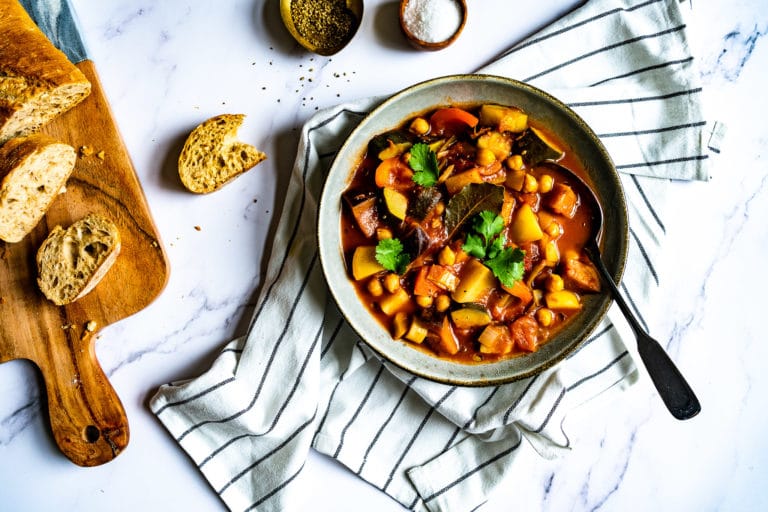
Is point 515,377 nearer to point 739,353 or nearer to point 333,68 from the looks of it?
point 739,353

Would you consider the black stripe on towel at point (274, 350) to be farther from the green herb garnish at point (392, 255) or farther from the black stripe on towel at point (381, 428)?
the black stripe on towel at point (381, 428)

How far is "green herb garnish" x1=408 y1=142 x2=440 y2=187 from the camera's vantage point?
11.4ft

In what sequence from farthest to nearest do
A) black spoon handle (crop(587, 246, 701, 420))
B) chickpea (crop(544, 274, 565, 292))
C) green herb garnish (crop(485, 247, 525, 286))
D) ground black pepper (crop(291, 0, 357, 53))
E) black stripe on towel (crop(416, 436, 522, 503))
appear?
1. black stripe on towel (crop(416, 436, 522, 503))
2. ground black pepper (crop(291, 0, 357, 53))
3. chickpea (crop(544, 274, 565, 292))
4. green herb garnish (crop(485, 247, 525, 286))
5. black spoon handle (crop(587, 246, 701, 420))

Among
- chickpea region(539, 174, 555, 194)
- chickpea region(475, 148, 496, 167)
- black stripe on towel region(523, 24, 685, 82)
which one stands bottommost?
chickpea region(539, 174, 555, 194)

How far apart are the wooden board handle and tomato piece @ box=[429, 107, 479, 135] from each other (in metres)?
2.48

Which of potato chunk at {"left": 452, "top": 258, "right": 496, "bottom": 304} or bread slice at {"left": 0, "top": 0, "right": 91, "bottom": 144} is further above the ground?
bread slice at {"left": 0, "top": 0, "right": 91, "bottom": 144}

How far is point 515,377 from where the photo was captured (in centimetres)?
354

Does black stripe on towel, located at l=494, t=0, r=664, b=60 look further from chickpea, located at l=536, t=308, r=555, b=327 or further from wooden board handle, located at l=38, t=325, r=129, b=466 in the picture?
wooden board handle, located at l=38, t=325, r=129, b=466

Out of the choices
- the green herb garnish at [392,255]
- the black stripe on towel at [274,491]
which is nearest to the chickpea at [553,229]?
the green herb garnish at [392,255]

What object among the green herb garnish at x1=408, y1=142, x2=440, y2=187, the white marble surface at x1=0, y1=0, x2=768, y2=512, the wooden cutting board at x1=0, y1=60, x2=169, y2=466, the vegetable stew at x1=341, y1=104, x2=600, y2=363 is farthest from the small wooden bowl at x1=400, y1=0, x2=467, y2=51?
the wooden cutting board at x1=0, y1=60, x2=169, y2=466

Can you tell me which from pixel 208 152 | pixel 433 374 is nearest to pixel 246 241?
pixel 208 152

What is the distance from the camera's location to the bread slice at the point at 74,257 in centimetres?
372

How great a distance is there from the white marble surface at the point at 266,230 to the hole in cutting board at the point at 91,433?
210 millimetres

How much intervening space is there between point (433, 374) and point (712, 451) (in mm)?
2059
